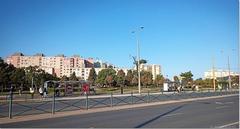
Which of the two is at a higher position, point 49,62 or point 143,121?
point 49,62

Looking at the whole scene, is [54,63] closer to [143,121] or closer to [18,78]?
[18,78]

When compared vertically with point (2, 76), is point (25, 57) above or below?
above

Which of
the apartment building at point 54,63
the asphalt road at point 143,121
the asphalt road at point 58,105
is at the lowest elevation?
the asphalt road at point 143,121

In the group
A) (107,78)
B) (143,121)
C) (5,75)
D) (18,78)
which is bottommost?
(143,121)

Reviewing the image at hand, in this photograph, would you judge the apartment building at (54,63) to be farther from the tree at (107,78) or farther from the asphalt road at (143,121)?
the asphalt road at (143,121)

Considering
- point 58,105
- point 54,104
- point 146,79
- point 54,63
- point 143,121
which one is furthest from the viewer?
point 54,63

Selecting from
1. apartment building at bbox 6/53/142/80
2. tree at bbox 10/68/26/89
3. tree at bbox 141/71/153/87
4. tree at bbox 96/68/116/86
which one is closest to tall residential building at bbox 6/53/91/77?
apartment building at bbox 6/53/142/80

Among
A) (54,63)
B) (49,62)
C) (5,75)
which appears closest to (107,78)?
(5,75)

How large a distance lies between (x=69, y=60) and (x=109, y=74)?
84.9 meters

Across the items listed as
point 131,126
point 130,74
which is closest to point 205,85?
point 130,74

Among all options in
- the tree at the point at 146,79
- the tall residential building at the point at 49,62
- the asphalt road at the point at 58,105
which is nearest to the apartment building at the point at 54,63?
the tall residential building at the point at 49,62

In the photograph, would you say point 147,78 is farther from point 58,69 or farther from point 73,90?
point 58,69

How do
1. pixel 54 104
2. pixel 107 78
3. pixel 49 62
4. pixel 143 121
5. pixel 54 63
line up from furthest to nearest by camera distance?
1. pixel 54 63
2. pixel 49 62
3. pixel 107 78
4. pixel 54 104
5. pixel 143 121

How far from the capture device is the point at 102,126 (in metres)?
12.9
